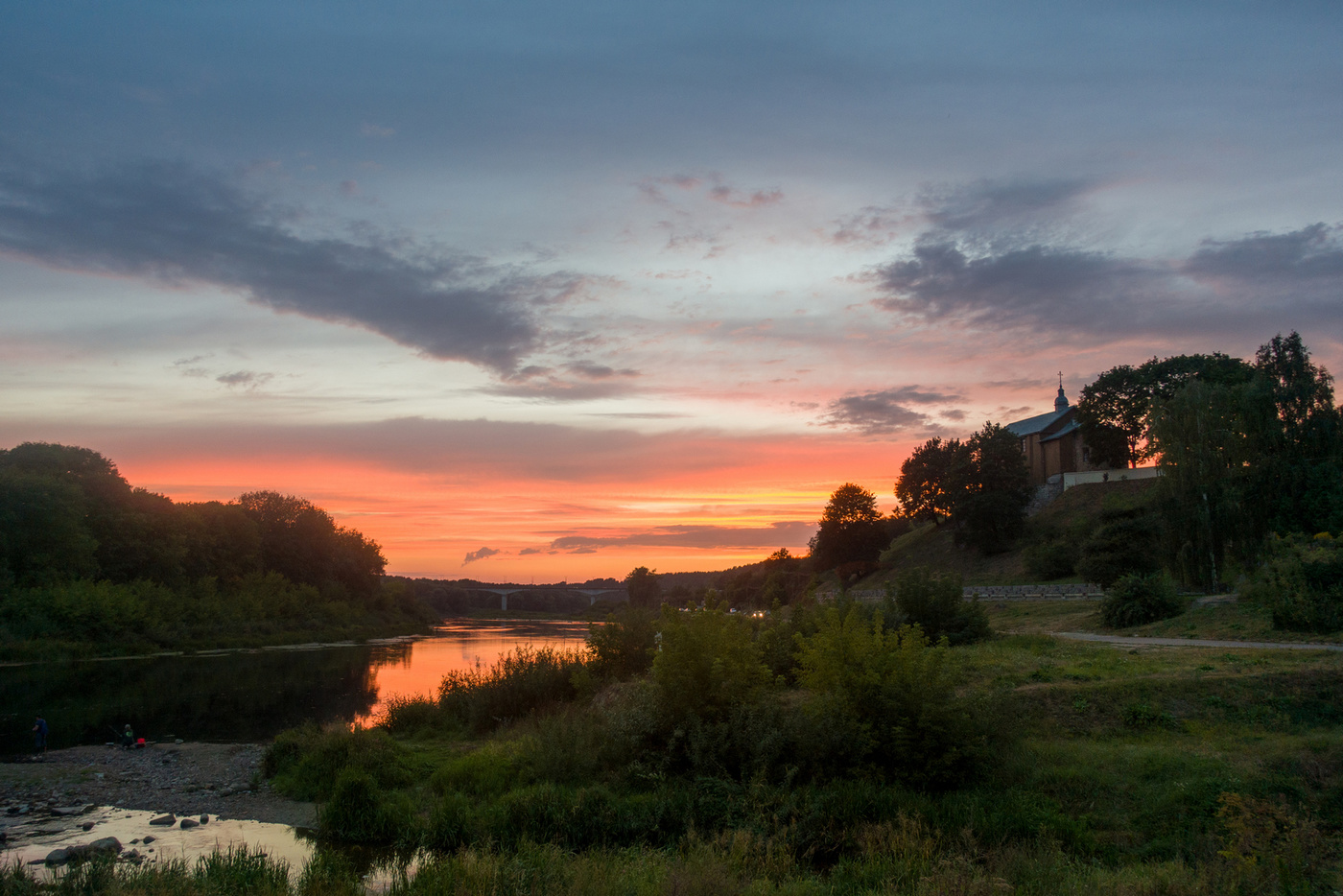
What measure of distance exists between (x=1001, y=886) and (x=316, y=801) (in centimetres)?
1493

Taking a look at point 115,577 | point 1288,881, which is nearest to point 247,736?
point 1288,881

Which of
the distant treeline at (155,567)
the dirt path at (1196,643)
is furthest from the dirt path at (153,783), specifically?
the distant treeline at (155,567)

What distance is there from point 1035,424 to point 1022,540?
25.6 metres

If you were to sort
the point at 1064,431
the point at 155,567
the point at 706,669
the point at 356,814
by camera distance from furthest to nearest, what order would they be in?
the point at 1064,431 → the point at 155,567 → the point at 706,669 → the point at 356,814

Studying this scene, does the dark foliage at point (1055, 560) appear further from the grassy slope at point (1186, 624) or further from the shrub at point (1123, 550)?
the grassy slope at point (1186, 624)

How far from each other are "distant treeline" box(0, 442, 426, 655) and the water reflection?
494cm

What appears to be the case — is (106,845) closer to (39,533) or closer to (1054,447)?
(39,533)

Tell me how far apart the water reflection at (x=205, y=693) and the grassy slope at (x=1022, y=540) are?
121ft

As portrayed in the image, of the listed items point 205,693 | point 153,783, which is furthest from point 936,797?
point 205,693

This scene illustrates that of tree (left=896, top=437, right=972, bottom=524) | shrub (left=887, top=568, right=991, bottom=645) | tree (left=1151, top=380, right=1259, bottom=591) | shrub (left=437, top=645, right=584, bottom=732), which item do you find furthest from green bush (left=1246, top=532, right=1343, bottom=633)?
tree (left=896, top=437, right=972, bottom=524)

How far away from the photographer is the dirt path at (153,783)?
16625 mm

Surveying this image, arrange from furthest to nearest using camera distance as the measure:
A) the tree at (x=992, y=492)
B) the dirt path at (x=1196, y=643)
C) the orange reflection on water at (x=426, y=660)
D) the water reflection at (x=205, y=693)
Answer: the tree at (x=992, y=492) → the orange reflection on water at (x=426, y=660) → the water reflection at (x=205, y=693) → the dirt path at (x=1196, y=643)

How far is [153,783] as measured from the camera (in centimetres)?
1872

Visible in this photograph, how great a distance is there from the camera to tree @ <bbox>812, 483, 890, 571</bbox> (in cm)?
7825
